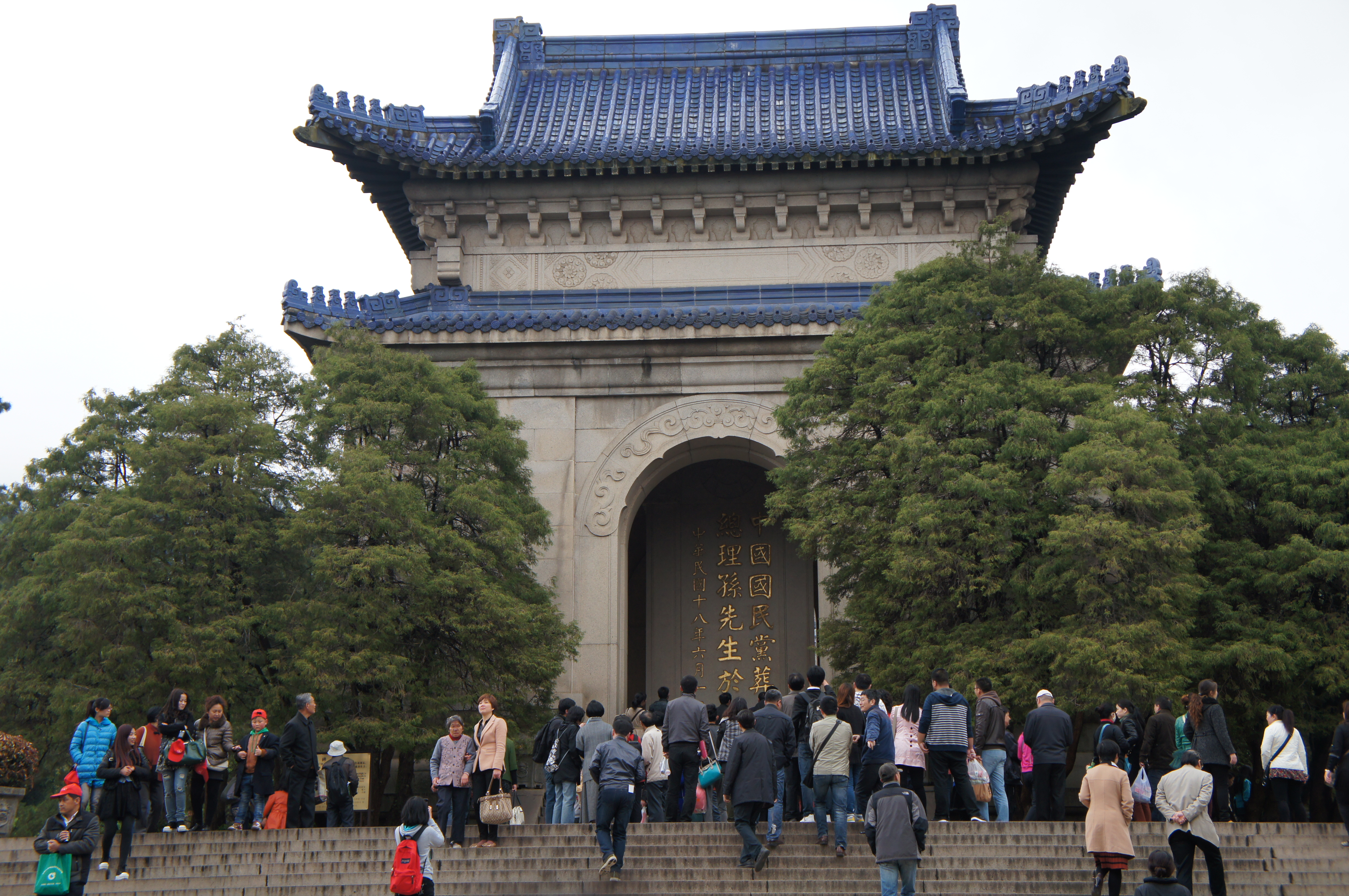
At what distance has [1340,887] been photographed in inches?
402

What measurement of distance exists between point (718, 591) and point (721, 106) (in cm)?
855

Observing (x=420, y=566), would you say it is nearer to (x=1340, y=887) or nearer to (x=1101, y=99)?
(x=1340, y=887)

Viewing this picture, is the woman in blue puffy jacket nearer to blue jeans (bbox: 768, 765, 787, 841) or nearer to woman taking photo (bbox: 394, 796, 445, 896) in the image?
→ woman taking photo (bbox: 394, 796, 445, 896)

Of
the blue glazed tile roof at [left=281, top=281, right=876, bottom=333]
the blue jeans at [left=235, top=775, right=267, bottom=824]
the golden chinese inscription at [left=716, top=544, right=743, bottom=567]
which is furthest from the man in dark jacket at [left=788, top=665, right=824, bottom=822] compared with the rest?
the golden chinese inscription at [left=716, top=544, right=743, bottom=567]

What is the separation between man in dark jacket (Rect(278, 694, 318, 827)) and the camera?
38.9 feet

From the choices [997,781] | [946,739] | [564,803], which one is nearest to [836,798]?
[946,739]

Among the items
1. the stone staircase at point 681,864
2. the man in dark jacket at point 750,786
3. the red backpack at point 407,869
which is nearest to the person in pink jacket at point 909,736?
the stone staircase at point 681,864

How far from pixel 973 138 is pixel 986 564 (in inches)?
358

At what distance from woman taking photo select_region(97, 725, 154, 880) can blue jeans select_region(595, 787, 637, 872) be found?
13.0 ft

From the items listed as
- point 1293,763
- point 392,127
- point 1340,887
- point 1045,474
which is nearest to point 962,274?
point 1045,474

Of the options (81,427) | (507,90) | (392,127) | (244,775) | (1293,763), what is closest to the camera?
(1293,763)

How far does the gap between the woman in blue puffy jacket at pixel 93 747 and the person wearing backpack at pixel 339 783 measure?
1.92 meters

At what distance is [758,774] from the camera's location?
998 centimetres

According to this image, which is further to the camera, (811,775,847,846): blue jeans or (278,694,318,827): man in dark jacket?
(278,694,318,827): man in dark jacket
